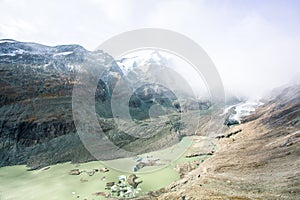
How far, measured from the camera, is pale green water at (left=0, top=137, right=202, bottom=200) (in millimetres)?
→ 22359

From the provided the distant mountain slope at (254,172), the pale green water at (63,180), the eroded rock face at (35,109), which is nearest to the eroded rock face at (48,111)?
the eroded rock face at (35,109)

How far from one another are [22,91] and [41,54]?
1731cm

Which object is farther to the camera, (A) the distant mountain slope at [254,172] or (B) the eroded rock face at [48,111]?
(B) the eroded rock face at [48,111]

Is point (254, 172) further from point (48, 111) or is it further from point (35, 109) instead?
point (35, 109)

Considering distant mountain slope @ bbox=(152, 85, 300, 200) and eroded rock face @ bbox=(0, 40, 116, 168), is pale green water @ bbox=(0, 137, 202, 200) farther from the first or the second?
distant mountain slope @ bbox=(152, 85, 300, 200)

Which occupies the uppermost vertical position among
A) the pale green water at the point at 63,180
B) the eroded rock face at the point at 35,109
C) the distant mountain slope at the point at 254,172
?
the eroded rock face at the point at 35,109

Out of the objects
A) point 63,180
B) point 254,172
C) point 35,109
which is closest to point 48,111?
point 35,109

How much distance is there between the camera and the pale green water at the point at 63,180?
22.4 metres

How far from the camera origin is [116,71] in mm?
75625

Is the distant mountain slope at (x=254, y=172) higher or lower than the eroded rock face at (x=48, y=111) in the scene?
lower

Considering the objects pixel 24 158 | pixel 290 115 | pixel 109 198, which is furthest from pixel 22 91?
pixel 290 115

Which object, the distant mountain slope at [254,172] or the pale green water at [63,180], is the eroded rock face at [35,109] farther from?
the distant mountain slope at [254,172]

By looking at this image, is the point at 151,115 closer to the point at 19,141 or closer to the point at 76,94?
the point at 76,94

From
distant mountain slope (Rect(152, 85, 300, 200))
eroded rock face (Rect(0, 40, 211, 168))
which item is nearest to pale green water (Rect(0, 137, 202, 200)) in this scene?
eroded rock face (Rect(0, 40, 211, 168))
